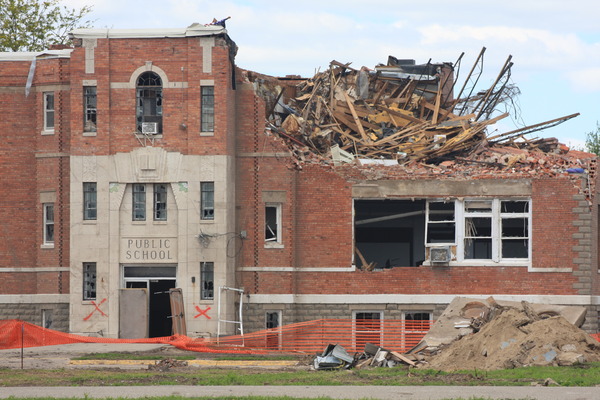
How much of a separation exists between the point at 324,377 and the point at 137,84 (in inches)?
578

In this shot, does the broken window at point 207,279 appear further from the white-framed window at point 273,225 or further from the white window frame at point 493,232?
the white window frame at point 493,232

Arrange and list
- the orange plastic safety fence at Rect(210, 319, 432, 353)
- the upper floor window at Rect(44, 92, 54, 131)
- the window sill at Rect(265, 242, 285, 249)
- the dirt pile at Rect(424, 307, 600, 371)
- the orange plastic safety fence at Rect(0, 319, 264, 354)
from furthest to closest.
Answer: the upper floor window at Rect(44, 92, 54, 131), the window sill at Rect(265, 242, 285, 249), the orange plastic safety fence at Rect(210, 319, 432, 353), the orange plastic safety fence at Rect(0, 319, 264, 354), the dirt pile at Rect(424, 307, 600, 371)

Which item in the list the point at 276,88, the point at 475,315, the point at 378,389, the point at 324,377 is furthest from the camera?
the point at 276,88

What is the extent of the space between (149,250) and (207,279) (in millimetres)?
2133

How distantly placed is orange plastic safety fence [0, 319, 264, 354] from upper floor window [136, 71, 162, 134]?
6.94 m

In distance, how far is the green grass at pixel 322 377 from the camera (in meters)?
25.0

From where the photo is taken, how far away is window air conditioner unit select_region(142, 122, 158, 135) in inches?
1451

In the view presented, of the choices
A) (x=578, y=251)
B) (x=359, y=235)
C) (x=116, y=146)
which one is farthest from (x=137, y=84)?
→ (x=578, y=251)

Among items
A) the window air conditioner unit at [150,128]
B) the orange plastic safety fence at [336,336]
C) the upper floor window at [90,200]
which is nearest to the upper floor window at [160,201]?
the window air conditioner unit at [150,128]

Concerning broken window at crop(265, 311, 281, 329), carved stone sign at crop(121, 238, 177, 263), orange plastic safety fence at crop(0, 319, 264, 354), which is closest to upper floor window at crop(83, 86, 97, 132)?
carved stone sign at crop(121, 238, 177, 263)

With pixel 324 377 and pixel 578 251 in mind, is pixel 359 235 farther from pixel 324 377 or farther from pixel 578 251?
pixel 324 377

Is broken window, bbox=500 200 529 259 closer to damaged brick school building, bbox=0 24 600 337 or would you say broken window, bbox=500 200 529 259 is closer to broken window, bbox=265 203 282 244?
damaged brick school building, bbox=0 24 600 337

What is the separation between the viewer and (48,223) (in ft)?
126

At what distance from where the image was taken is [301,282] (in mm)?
37594
